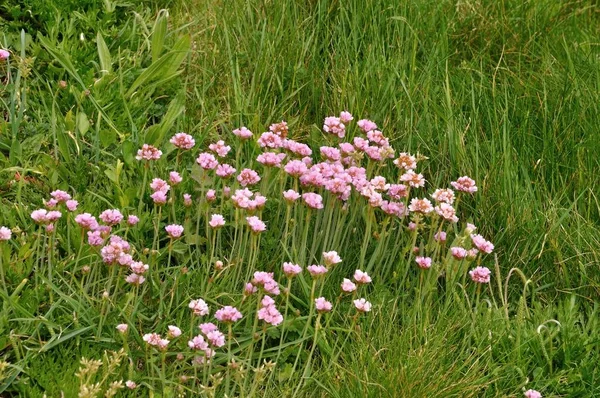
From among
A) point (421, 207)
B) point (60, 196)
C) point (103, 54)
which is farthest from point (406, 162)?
point (103, 54)

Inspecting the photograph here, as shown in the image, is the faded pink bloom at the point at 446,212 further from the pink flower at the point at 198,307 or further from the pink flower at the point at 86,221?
the pink flower at the point at 86,221

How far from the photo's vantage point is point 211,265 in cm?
296

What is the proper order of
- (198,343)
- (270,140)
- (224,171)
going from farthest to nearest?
(270,140), (224,171), (198,343)

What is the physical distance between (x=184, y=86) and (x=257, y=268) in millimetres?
1025

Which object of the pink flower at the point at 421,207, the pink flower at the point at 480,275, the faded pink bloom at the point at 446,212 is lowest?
the pink flower at the point at 480,275

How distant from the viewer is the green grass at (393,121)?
2.64 meters

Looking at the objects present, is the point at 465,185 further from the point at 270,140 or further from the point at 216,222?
the point at 216,222

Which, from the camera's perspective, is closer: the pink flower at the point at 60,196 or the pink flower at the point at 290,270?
the pink flower at the point at 290,270

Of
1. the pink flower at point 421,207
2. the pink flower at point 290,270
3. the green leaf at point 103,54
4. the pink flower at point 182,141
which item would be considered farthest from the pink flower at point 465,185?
the green leaf at point 103,54

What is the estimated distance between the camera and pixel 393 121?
3650 mm

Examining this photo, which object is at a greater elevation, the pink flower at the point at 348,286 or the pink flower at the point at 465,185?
the pink flower at the point at 465,185

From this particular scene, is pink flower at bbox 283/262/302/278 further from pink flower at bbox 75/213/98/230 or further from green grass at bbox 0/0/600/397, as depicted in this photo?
pink flower at bbox 75/213/98/230

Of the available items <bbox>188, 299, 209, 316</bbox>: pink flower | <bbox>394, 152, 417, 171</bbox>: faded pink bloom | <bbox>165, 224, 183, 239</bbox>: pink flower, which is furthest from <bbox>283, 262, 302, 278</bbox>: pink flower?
<bbox>394, 152, 417, 171</bbox>: faded pink bloom

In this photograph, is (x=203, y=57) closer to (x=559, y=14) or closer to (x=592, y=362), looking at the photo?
(x=559, y=14)
